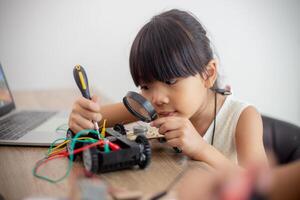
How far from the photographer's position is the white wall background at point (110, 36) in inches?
71.5

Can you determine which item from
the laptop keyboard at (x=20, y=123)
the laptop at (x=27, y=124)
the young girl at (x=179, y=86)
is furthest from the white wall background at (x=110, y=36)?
the young girl at (x=179, y=86)

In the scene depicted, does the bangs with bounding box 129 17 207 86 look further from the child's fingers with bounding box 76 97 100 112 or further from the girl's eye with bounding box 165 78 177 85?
the child's fingers with bounding box 76 97 100 112

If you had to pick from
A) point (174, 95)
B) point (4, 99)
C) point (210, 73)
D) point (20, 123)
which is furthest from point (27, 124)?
point (210, 73)

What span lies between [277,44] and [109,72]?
100 centimetres

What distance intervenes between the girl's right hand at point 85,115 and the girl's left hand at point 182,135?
142 mm

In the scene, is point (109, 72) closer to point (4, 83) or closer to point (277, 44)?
point (4, 83)

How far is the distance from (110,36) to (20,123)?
0.94 metres

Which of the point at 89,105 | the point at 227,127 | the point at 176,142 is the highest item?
the point at 89,105

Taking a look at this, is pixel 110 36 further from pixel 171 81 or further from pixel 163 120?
pixel 163 120

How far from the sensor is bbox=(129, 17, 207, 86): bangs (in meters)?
0.92

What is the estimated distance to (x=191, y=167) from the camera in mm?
707

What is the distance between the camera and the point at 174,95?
95 cm

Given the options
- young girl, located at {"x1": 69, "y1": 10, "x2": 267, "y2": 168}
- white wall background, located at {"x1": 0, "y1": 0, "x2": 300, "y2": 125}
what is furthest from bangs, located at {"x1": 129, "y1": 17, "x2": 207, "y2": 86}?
white wall background, located at {"x1": 0, "y1": 0, "x2": 300, "y2": 125}

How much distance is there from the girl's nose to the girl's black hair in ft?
0.14
